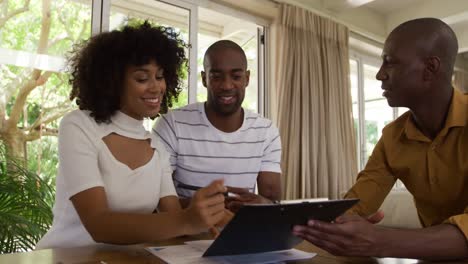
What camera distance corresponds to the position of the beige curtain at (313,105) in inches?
150

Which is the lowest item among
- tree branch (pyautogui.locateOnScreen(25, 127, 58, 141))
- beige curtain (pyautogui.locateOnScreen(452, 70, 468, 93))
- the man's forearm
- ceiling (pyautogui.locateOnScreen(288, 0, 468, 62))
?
the man's forearm

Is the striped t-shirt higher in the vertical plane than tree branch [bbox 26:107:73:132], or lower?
lower

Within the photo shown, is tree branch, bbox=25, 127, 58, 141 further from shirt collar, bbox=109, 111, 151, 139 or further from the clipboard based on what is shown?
the clipboard

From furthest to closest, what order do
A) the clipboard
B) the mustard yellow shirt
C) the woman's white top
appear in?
the mustard yellow shirt → the woman's white top → the clipboard

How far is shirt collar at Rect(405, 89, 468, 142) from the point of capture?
127cm

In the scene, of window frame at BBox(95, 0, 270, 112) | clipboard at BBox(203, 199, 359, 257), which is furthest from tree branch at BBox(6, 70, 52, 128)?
clipboard at BBox(203, 199, 359, 257)

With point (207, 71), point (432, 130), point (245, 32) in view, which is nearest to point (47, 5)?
point (207, 71)

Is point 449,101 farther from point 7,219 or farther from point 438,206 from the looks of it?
point 7,219

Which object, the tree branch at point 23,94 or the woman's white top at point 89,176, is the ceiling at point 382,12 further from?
the woman's white top at point 89,176

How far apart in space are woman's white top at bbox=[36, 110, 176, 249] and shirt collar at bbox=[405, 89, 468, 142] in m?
0.88

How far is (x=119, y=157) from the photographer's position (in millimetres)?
1242

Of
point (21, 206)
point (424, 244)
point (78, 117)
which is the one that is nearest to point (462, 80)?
point (424, 244)

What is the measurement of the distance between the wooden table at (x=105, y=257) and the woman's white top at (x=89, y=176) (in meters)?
0.17

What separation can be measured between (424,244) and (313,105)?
3183mm
